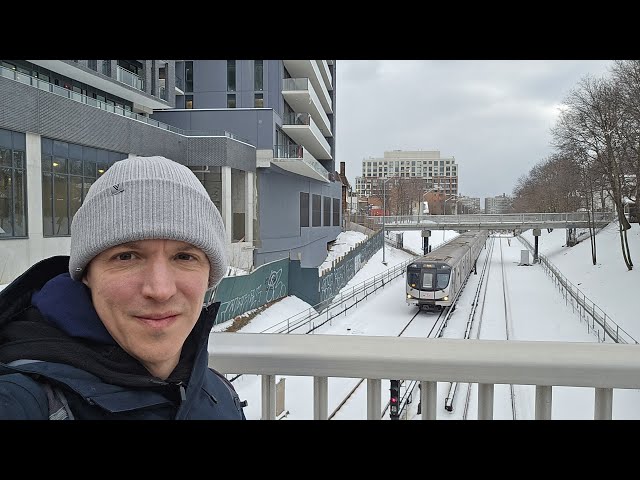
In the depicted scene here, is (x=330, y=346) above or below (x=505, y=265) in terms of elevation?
above

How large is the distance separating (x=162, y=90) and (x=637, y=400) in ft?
58.1

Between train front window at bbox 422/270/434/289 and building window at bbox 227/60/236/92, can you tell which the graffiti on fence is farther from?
building window at bbox 227/60/236/92

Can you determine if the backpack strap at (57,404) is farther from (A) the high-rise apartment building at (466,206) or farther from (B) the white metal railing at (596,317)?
(A) the high-rise apartment building at (466,206)

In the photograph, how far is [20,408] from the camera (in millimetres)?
599

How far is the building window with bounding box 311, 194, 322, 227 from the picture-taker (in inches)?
957

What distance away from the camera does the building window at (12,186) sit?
6.26 metres

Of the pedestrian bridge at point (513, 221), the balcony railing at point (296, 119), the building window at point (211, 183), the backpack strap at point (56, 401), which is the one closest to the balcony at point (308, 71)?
the balcony railing at point (296, 119)

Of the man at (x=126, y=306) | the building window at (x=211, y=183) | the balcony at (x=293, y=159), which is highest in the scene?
the balcony at (x=293, y=159)

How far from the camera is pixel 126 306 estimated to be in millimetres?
768

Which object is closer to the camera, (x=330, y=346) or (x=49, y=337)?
(x=49, y=337)

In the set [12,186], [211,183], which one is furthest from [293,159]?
[211,183]

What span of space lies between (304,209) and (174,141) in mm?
12509
